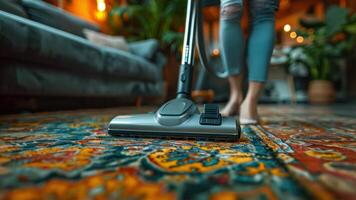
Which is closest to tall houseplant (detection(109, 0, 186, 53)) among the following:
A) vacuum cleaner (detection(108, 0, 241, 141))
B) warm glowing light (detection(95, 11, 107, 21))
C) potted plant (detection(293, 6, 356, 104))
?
warm glowing light (detection(95, 11, 107, 21))

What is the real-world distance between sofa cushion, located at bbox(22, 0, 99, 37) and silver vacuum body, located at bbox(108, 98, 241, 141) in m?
1.36

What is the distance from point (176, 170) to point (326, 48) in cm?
348

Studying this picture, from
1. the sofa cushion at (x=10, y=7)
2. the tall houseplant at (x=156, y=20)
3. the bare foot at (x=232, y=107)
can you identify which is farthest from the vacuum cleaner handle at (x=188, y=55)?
the tall houseplant at (x=156, y=20)

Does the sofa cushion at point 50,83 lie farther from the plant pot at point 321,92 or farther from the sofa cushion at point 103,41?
the plant pot at point 321,92

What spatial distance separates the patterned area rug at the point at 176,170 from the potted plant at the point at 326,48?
2.92 metres

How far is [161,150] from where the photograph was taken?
45 centimetres

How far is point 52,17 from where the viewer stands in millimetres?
1748

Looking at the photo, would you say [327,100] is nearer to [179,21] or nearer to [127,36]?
[179,21]

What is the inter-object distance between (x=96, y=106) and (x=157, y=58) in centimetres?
69

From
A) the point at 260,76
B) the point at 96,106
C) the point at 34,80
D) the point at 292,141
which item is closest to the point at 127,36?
the point at 96,106

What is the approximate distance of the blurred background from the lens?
1.07 m

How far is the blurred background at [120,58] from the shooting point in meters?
1.07

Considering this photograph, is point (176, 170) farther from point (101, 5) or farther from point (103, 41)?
point (101, 5)

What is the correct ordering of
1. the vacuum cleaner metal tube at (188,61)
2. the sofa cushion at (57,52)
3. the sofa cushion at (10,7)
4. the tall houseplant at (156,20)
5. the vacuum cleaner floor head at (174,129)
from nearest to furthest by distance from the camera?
the vacuum cleaner floor head at (174,129), the vacuum cleaner metal tube at (188,61), the sofa cushion at (57,52), the sofa cushion at (10,7), the tall houseplant at (156,20)
